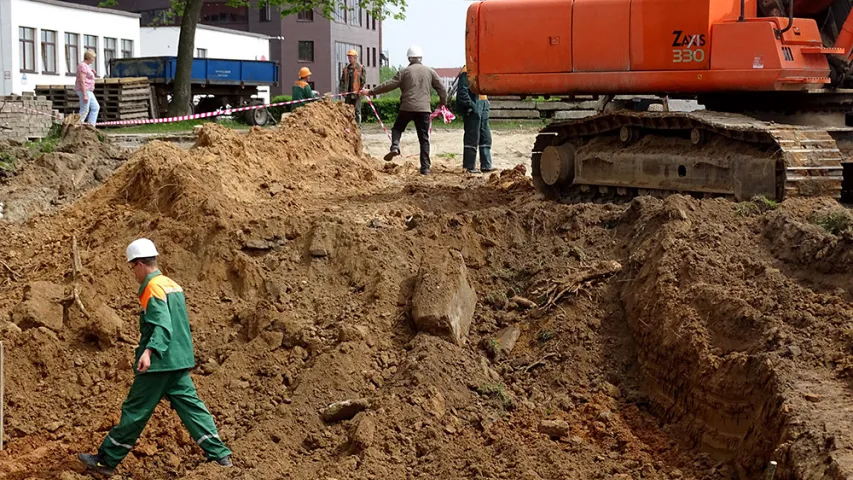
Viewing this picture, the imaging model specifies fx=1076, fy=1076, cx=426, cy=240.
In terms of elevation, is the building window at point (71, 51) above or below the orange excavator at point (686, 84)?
above

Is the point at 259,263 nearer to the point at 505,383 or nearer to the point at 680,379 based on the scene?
the point at 505,383

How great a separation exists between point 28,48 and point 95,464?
121 ft

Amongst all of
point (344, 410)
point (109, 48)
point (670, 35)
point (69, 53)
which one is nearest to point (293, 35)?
point (109, 48)

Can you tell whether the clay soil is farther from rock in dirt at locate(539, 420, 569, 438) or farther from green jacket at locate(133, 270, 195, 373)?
green jacket at locate(133, 270, 195, 373)

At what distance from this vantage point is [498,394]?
296 inches

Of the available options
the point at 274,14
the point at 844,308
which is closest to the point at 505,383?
the point at 844,308

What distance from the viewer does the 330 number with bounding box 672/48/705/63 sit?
1104 centimetres

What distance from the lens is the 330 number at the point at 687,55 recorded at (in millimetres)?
11039

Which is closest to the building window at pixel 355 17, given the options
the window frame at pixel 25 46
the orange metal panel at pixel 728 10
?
the window frame at pixel 25 46

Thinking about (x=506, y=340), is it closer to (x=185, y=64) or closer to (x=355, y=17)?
(x=185, y=64)

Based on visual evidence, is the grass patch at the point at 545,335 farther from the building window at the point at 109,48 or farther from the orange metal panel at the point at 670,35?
the building window at the point at 109,48

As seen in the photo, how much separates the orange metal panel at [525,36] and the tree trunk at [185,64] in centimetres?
1830

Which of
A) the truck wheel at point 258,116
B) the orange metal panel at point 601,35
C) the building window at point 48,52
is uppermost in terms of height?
the building window at point 48,52

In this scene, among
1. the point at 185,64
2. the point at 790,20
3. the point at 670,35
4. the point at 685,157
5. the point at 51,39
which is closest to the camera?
the point at 790,20
